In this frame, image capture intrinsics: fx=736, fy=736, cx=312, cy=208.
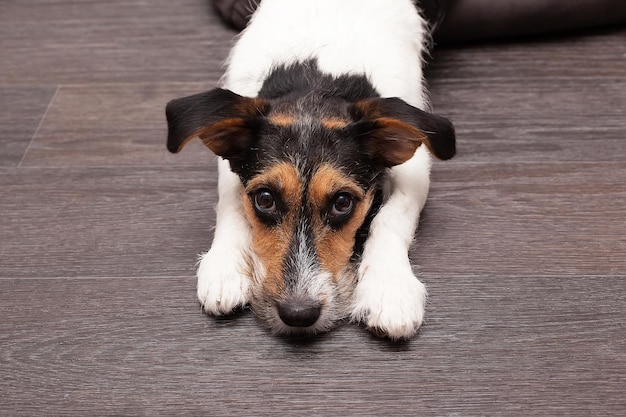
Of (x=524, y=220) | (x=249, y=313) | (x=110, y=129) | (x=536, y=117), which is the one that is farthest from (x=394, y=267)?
(x=110, y=129)

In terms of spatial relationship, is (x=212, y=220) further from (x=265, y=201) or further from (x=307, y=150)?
(x=307, y=150)

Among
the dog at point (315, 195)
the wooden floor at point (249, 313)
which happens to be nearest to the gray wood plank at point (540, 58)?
the wooden floor at point (249, 313)

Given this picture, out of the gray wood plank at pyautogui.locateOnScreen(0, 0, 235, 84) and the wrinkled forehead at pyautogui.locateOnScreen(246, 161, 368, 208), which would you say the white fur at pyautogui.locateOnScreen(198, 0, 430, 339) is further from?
the gray wood plank at pyautogui.locateOnScreen(0, 0, 235, 84)

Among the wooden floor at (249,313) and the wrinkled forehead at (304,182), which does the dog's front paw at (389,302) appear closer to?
the wooden floor at (249,313)

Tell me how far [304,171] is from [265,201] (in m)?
0.15

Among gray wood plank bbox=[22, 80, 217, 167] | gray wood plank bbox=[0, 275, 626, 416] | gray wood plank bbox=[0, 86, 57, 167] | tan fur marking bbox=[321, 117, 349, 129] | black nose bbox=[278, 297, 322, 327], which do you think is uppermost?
tan fur marking bbox=[321, 117, 349, 129]

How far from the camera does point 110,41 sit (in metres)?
3.57

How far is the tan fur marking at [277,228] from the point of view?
2.03m

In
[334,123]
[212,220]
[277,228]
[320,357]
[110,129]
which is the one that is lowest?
[110,129]

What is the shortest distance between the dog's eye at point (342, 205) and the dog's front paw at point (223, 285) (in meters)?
0.32

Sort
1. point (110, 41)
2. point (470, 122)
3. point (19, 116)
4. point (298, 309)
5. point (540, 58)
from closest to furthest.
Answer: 1. point (298, 309)
2. point (470, 122)
3. point (19, 116)
4. point (540, 58)
5. point (110, 41)

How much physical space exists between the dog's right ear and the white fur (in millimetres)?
271

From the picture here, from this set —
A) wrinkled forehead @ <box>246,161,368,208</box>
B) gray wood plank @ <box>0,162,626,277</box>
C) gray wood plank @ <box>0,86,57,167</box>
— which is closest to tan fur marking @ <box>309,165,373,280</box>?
wrinkled forehead @ <box>246,161,368,208</box>

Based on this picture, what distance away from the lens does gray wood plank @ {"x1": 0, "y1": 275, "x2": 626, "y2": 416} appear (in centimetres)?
196
